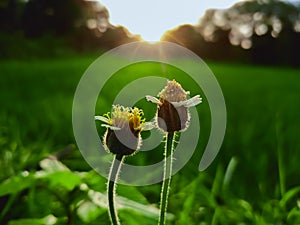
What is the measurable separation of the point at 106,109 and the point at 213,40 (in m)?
13.5

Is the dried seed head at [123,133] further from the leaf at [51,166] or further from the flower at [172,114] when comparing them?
the leaf at [51,166]

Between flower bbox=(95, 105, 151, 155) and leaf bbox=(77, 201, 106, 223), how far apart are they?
153 mm

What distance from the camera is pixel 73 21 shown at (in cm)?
1055

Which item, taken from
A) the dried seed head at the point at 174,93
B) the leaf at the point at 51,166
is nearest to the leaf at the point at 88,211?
the leaf at the point at 51,166

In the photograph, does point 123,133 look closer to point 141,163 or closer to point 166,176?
point 166,176

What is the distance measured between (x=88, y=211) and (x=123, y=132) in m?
0.18

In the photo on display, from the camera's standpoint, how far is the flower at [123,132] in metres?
0.74

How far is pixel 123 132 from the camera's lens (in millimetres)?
759

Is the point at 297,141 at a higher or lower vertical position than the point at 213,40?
lower

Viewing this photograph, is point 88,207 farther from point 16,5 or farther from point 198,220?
point 16,5

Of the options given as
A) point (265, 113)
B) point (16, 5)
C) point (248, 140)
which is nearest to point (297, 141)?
point (248, 140)

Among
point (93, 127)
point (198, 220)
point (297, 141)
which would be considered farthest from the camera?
point (297, 141)

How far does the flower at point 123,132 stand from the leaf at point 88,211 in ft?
0.50

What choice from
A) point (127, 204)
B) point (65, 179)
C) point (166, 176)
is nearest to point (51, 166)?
point (65, 179)
